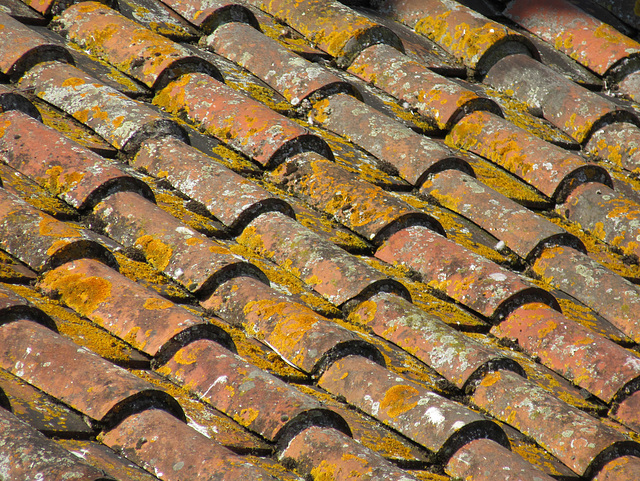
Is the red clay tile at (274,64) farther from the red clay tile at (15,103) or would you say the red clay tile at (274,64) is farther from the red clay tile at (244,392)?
the red clay tile at (244,392)

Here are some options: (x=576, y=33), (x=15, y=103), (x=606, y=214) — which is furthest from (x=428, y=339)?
(x=576, y=33)

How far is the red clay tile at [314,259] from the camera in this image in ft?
10.3

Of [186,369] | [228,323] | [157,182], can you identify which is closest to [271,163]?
[157,182]

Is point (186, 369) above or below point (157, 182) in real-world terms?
below

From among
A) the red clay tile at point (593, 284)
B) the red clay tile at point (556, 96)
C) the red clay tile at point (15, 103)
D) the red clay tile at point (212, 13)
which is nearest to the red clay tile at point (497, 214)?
the red clay tile at point (593, 284)

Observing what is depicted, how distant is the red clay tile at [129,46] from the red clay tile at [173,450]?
2413 mm

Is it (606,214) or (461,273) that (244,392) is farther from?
(606,214)

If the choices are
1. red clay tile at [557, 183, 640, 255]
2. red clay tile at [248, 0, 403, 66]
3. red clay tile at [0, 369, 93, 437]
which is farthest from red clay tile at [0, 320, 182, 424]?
red clay tile at [248, 0, 403, 66]

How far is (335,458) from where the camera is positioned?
7.25 ft

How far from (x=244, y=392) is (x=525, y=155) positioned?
2770 millimetres

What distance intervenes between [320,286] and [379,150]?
1.31m

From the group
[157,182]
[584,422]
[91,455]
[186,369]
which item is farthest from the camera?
[157,182]

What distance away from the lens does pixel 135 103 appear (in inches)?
148

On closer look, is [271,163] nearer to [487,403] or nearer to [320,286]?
[320,286]
